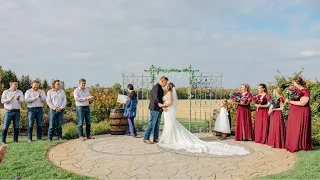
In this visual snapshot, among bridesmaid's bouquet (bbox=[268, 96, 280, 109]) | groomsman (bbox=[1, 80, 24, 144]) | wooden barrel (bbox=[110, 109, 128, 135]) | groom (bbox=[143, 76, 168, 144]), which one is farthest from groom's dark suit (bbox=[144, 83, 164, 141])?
groomsman (bbox=[1, 80, 24, 144])

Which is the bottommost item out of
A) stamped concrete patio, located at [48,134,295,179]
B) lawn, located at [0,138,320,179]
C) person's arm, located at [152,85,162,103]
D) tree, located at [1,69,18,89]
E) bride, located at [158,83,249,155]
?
stamped concrete patio, located at [48,134,295,179]

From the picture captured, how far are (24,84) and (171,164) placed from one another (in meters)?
17.0

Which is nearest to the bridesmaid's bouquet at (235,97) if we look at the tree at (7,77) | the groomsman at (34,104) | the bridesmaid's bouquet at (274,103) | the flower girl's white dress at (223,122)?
the flower girl's white dress at (223,122)

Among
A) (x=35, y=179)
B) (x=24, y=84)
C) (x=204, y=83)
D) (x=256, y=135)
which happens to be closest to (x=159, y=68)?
(x=204, y=83)

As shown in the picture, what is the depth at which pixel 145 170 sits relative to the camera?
5461 mm

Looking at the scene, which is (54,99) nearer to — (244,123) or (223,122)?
(223,122)

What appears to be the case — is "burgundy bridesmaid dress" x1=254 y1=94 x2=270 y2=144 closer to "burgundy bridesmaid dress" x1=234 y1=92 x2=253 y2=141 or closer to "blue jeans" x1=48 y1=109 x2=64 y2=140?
"burgundy bridesmaid dress" x1=234 y1=92 x2=253 y2=141

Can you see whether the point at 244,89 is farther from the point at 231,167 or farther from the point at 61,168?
the point at 61,168

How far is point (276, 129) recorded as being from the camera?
769cm

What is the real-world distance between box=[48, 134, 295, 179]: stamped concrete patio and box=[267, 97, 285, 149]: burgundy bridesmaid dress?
0.81ft

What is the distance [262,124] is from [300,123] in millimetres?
1308

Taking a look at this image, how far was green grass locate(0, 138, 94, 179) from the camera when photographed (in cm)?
509

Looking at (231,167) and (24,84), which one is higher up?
(24,84)

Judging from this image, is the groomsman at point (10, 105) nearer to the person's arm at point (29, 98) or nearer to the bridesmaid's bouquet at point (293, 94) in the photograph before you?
the person's arm at point (29, 98)
